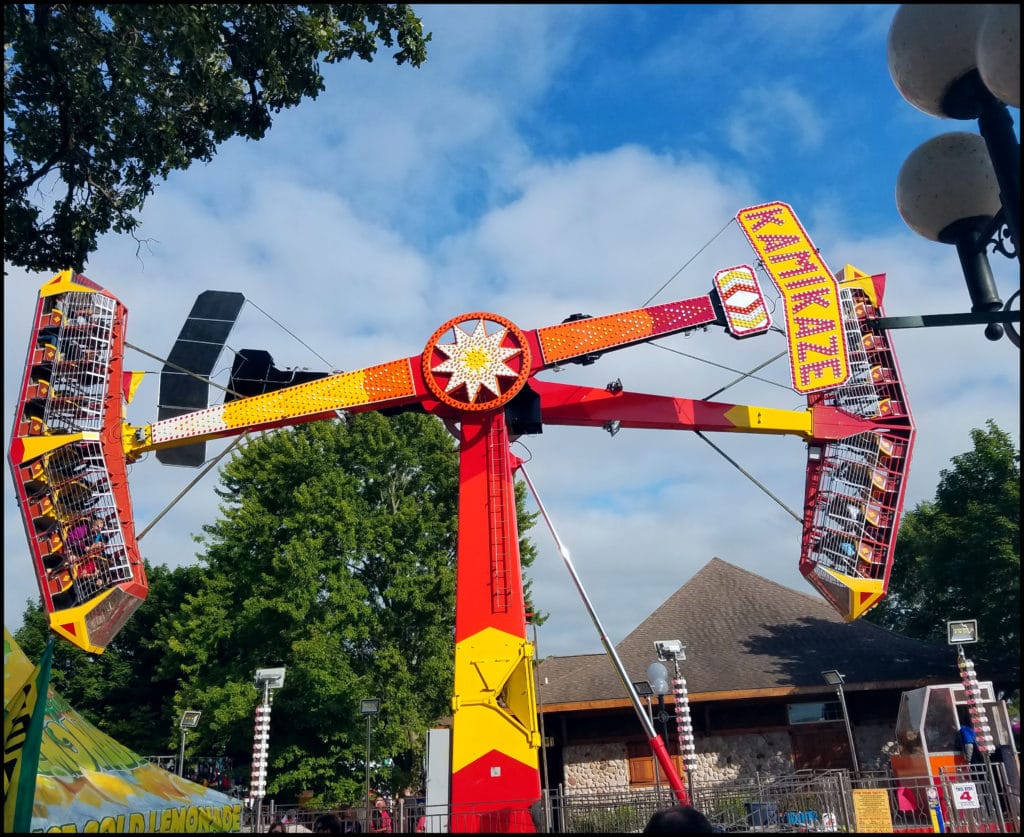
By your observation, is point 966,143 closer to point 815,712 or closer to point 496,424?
point 496,424

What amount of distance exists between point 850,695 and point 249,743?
669 inches

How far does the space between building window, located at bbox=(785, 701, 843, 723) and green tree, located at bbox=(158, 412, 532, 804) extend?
9194mm

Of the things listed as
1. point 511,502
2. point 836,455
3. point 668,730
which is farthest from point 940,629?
Result: point 511,502

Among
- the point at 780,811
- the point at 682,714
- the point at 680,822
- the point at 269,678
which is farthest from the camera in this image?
the point at 269,678

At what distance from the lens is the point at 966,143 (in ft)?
17.2

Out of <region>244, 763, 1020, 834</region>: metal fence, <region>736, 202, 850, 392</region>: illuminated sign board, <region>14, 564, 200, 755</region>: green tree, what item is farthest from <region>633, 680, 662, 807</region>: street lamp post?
<region>14, 564, 200, 755</region>: green tree

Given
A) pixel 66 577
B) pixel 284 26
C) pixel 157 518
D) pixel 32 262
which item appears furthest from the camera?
pixel 157 518

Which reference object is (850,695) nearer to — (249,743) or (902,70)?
(249,743)

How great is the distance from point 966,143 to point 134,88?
965cm

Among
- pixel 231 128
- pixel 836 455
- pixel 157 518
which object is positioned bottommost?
pixel 157 518

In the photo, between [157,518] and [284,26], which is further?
[157,518]

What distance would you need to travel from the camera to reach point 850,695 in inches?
884

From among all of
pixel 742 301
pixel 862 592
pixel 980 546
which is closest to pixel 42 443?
pixel 742 301

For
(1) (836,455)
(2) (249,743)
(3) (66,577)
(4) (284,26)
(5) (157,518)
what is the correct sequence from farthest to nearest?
(2) (249,743), (1) (836,455), (5) (157,518), (3) (66,577), (4) (284,26)
